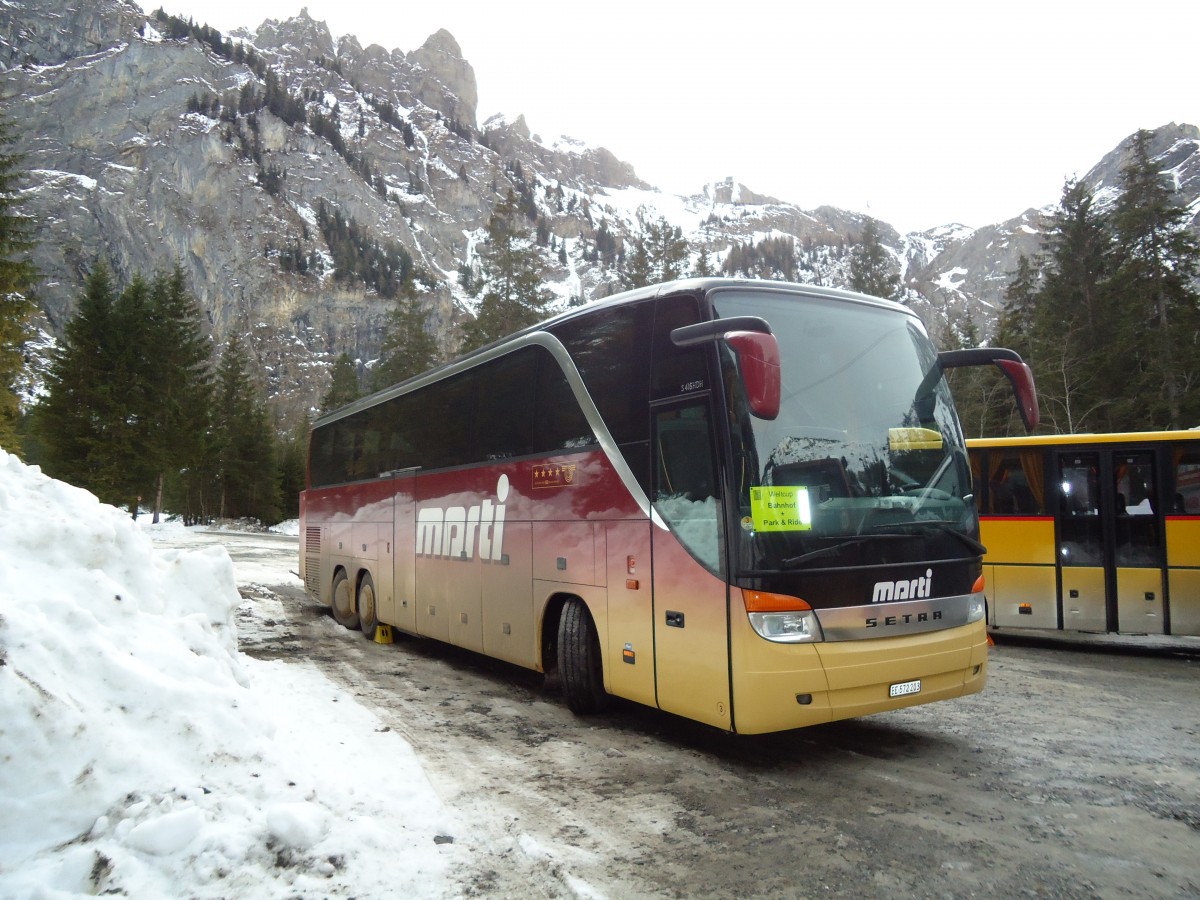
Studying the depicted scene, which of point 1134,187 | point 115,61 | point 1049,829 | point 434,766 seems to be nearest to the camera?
point 1049,829

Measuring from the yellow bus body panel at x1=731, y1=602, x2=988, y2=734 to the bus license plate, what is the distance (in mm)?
28

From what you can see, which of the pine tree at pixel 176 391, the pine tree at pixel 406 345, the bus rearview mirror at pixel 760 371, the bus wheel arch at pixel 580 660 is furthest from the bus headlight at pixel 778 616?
the pine tree at pixel 406 345

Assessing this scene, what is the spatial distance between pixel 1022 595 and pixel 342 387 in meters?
60.4

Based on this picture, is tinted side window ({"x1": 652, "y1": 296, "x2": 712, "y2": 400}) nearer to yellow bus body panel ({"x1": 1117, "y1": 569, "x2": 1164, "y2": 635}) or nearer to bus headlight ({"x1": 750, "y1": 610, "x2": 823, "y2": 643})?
bus headlight ({"x1": 750, "y1": 610, "x2": 823, "y2": 643})

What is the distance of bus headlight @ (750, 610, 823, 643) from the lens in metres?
4.86

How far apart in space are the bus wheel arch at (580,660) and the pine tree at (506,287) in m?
36.4

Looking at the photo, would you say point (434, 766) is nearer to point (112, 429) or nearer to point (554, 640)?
point (554, 640)

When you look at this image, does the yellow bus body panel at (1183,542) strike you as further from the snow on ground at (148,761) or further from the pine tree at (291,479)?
the pine tree at (291,479)

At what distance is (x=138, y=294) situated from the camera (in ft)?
144

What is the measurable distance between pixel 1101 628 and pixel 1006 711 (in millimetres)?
4677

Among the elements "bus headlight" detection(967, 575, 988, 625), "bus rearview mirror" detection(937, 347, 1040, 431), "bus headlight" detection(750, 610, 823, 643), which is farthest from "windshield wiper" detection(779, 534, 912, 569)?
"bus rearview mirror" detection(937, 347, 1040, 431)

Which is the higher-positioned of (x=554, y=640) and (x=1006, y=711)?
(x=554, y=640)

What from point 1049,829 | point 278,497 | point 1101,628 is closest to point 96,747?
point 1049,829

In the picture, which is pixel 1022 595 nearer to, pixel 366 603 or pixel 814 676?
pixel 814 676
